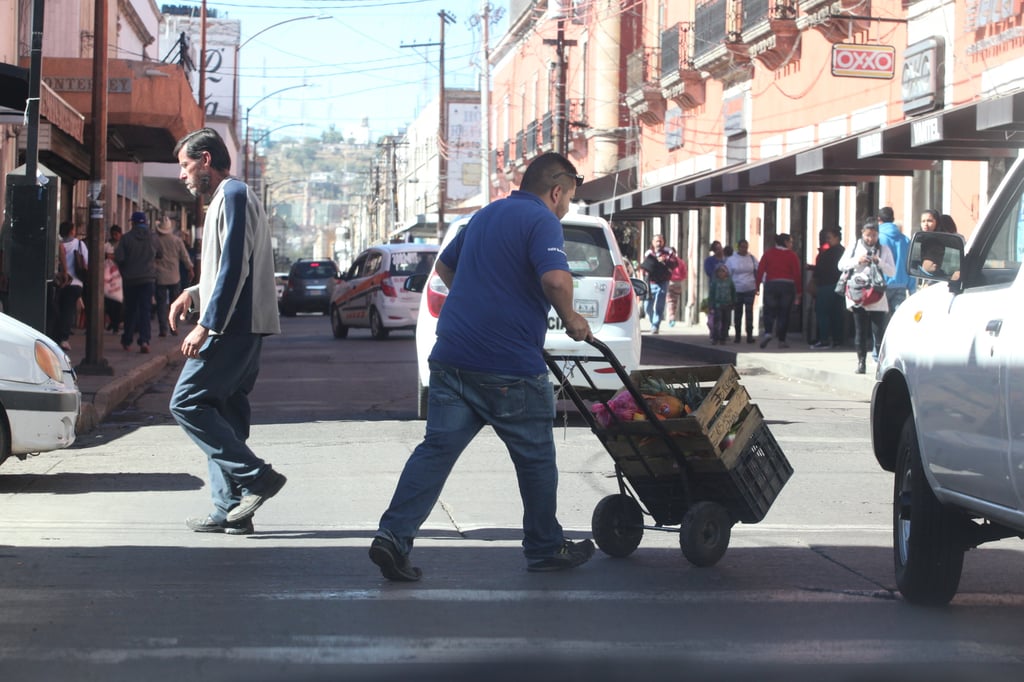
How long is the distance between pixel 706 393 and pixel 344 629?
211 cm

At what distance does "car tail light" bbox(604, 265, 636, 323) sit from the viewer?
39.4 feet

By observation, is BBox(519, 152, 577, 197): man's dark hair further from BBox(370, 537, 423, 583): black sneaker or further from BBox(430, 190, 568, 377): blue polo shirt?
BBox(370, 537, 423, 583): black sneaker


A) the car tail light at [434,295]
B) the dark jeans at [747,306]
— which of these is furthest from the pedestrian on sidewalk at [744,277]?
the car tail light at [434,295]

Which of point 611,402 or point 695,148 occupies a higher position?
point 695,148

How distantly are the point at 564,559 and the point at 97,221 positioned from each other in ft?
35.7

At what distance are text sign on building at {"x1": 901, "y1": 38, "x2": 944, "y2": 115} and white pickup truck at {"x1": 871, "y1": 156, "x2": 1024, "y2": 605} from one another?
15683 mm

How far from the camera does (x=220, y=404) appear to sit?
23.0ft

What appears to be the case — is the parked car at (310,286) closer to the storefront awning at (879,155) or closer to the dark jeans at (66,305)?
the storefront awning at (879,155)

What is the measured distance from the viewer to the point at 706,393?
6.52 m

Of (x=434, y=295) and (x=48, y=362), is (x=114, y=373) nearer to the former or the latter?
(x=434, y=295)

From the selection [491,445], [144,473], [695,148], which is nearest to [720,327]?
[695,148]

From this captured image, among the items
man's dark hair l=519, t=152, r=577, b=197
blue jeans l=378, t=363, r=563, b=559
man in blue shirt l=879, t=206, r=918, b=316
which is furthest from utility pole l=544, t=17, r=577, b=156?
blue jeans l=378, t=363, r=563, b=559

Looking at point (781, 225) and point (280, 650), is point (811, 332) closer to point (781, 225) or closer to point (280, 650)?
point (781, 225)

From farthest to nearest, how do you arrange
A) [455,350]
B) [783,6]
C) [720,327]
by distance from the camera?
[783,6], [720,327], [455,350]
